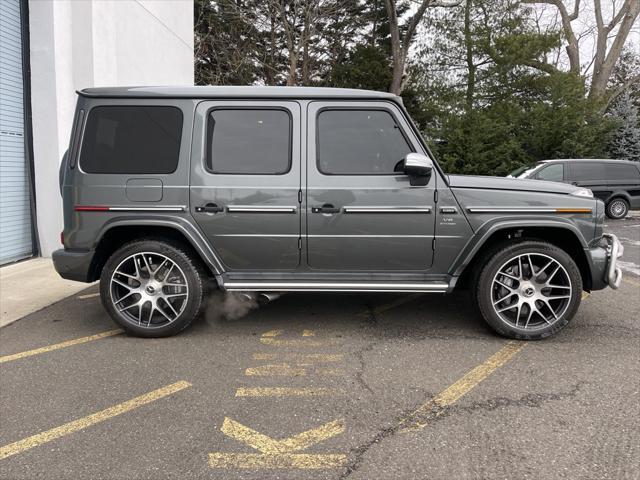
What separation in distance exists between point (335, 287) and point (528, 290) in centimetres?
159

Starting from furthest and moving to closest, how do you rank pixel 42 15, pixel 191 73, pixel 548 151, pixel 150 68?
pixel 548 151
pixel 191 73
pixel 150 68
pixel 42 15

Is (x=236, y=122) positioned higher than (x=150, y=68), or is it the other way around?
(x=150, y=68)

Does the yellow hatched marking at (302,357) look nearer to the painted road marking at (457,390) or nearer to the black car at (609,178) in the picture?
the painted road marking at (457,390)

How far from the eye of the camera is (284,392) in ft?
10.5

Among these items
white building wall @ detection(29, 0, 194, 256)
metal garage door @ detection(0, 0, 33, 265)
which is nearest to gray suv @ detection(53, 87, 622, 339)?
metal garage door @ detection(0, 0, 33, 265)

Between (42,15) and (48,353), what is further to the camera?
(42,15)

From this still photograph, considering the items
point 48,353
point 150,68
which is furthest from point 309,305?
point 150,68

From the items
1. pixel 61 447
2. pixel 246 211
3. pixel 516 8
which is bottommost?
pixel 61 447

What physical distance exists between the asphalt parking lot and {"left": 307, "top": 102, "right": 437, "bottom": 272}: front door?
2.52ft

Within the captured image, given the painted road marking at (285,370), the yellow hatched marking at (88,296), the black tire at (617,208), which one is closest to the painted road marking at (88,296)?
the yellow hatched marking at (88,296)

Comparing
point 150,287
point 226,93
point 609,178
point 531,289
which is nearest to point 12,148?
point 150,287

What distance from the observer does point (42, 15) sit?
7.38 m

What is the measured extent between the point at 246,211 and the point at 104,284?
4.45 ft

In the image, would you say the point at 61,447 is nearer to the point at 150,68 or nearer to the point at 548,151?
the point at 150,68
